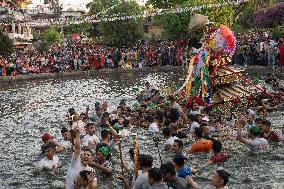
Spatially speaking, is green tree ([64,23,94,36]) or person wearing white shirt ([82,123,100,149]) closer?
person wearing white shirt ([82,123,100,149])

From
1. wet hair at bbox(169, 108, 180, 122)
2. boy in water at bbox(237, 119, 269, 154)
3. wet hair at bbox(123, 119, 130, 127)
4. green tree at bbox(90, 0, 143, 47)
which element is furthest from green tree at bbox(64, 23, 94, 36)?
boy in water at bbox(237, 119, 269, 154)

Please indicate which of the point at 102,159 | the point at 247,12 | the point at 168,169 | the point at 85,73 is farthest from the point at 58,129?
the point at 247,12

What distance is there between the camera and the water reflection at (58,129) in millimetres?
13016

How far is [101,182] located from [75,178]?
2.67m

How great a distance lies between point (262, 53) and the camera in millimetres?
34250

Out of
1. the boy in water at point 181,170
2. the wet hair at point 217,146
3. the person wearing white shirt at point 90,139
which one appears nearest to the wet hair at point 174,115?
the person wearing white shirt at point 90,139

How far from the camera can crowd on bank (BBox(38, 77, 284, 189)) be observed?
988 centimetres

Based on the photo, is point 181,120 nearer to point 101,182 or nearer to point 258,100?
point 258,100

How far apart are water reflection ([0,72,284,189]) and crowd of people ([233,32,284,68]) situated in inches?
199

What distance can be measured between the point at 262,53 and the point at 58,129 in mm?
18597

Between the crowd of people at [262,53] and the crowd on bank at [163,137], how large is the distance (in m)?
8.00

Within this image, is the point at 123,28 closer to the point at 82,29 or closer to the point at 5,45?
the point at 5,45

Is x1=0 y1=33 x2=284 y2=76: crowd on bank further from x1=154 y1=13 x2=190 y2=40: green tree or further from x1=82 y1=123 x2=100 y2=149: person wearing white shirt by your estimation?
x1=82 y1=123 x2=100 y2=149: person wearing white shirt

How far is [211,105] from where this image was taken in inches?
773
